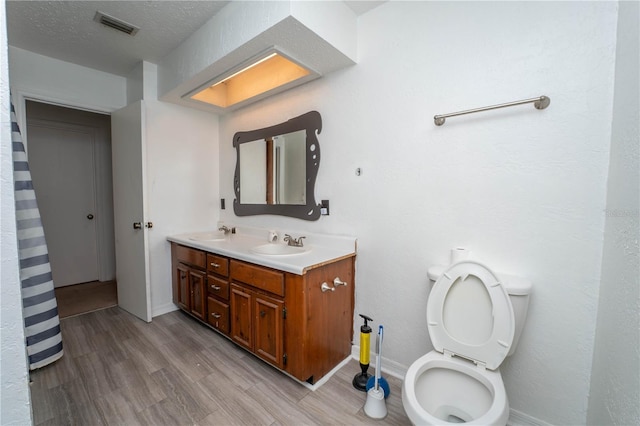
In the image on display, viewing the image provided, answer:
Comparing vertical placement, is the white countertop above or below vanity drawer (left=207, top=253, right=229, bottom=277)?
above

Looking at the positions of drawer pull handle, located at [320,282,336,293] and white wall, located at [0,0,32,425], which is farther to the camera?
drawer pull handle, located at [320,282,336,293]

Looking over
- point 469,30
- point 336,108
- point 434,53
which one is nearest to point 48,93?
point 336,108

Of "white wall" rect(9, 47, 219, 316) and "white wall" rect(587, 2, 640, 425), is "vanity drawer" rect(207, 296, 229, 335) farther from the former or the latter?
"white wall" rect(587, 2, 640, 425)

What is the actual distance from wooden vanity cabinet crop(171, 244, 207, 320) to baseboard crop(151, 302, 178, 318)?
0.29 feet

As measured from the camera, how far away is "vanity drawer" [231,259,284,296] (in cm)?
156

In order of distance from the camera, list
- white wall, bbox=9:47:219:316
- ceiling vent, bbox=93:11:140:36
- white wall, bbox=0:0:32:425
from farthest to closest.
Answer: white wall, bbox=9:47:219:316 < ceiling vent, bbox=93:11:140:36 < white wall, bbox=0:0:32:425

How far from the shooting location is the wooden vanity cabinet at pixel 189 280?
2189 millimetres

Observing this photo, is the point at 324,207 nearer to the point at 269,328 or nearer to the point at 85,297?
the point at 269,328

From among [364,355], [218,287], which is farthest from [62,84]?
[364,355]

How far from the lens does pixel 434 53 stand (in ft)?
4.93

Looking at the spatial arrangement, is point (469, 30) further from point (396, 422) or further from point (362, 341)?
point (396, 422)

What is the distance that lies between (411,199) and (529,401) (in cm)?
114

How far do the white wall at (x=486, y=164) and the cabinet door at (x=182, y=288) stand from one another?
1.44m

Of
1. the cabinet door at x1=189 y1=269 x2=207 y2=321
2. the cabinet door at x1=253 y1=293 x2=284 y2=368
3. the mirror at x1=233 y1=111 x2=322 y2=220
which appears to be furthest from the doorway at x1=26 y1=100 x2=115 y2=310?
the cabinet door at x1=253 y1=293 x2=284 y2=368
